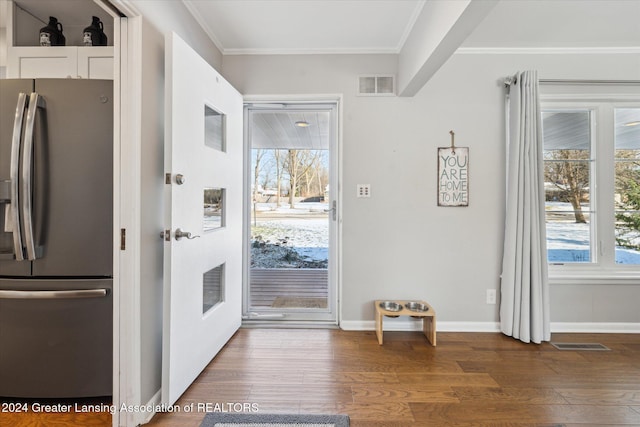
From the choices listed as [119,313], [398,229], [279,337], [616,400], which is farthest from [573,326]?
[119,313]

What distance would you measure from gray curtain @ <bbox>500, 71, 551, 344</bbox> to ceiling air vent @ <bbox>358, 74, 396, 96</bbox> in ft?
3.38

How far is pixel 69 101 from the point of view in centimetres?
176

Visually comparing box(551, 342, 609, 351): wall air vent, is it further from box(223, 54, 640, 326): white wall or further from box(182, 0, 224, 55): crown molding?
box(182, 0, 224, 55): crown molding

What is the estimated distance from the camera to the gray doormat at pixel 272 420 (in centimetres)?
166

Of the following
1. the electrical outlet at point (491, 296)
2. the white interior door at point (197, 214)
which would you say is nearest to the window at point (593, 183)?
the electrical outlet at point (491, 296)

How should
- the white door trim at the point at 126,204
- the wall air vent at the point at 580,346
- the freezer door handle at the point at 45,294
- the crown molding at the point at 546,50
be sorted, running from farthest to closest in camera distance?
the crown molding at the point at 546,50
the wall air vent at the point at 580,346
the freezer door handle at the point at 45,294
the white door trim at the point at 126,204

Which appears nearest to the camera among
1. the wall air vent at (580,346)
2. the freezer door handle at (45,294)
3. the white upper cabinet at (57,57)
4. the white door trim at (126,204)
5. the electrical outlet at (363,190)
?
the white door trim at (126,204)

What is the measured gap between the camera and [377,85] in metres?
2.89

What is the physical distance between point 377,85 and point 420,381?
239 centimetres

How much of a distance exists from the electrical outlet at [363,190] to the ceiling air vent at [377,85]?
828 mm

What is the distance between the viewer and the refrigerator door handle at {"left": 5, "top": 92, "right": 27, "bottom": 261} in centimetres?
165

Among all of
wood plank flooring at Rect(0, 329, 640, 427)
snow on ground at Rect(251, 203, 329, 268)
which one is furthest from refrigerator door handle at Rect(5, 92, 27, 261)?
snow on ground at Rect(251, 203, 329, 268)

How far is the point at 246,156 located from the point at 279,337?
167 cm

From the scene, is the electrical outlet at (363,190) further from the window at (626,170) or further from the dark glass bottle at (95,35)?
the window at (626,170)
